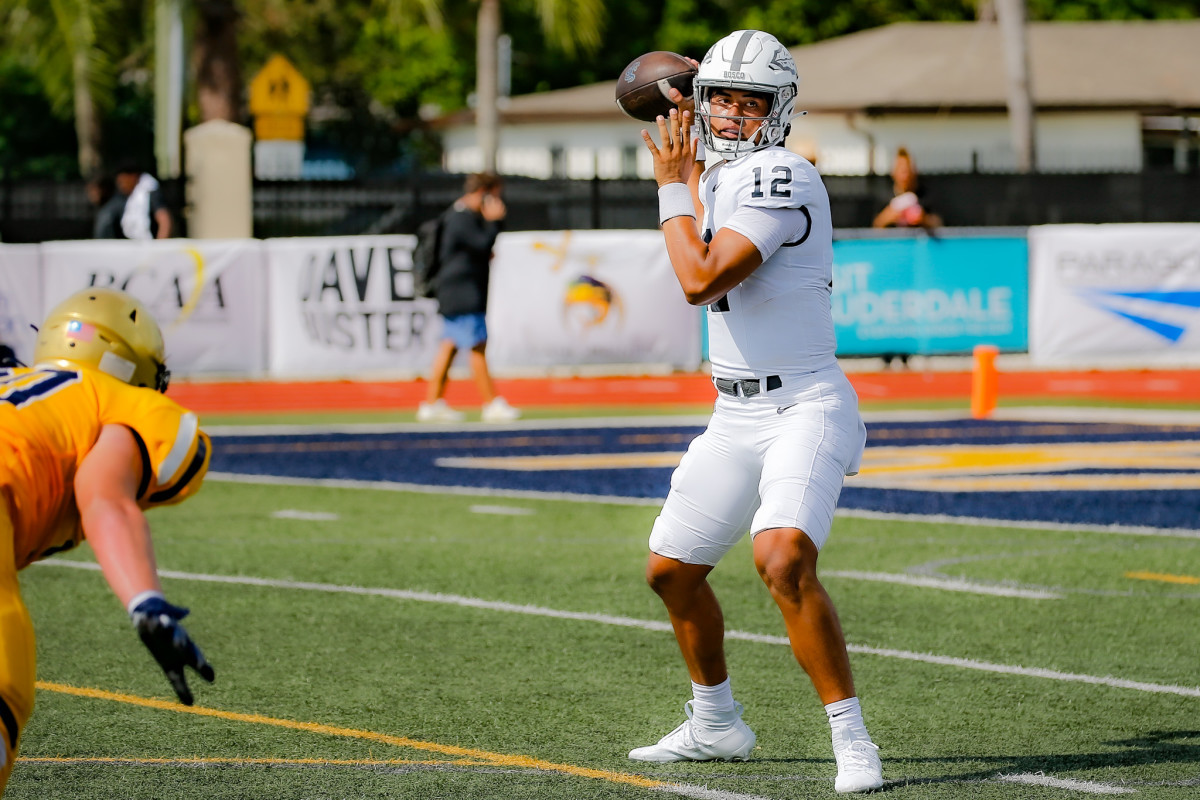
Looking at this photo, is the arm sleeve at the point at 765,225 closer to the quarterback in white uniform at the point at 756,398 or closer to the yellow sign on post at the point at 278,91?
the quarterback in white uniform at the point at 756,398

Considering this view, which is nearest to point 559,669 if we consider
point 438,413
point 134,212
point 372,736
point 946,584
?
point 372,736

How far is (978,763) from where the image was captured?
201 inches

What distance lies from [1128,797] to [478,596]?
3.53m

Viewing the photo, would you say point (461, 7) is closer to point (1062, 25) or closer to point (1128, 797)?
point (1062, 25)

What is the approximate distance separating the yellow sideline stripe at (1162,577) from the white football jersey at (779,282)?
364cm

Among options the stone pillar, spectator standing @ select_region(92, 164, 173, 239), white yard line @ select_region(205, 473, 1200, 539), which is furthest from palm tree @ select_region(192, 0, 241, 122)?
white yard line @ select_region(205, 473, 1200, 539)

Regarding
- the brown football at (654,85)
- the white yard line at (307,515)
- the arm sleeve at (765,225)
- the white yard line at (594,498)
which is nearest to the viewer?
the arm sleeve at (765,225)

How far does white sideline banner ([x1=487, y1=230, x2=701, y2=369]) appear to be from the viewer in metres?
18.6

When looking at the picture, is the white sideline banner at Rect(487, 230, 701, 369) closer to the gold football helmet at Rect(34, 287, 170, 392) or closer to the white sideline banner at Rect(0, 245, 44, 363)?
the white sideline banner at Rect(0, 245, 44, 363)

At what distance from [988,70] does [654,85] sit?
122 ft

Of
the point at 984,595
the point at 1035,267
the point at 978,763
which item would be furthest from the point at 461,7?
the point at 978,763

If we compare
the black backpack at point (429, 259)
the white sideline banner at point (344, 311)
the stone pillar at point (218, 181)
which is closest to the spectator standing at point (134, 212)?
the white sideline banner at point (344, 311)

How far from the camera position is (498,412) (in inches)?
595

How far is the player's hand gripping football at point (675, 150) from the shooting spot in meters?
4.97
